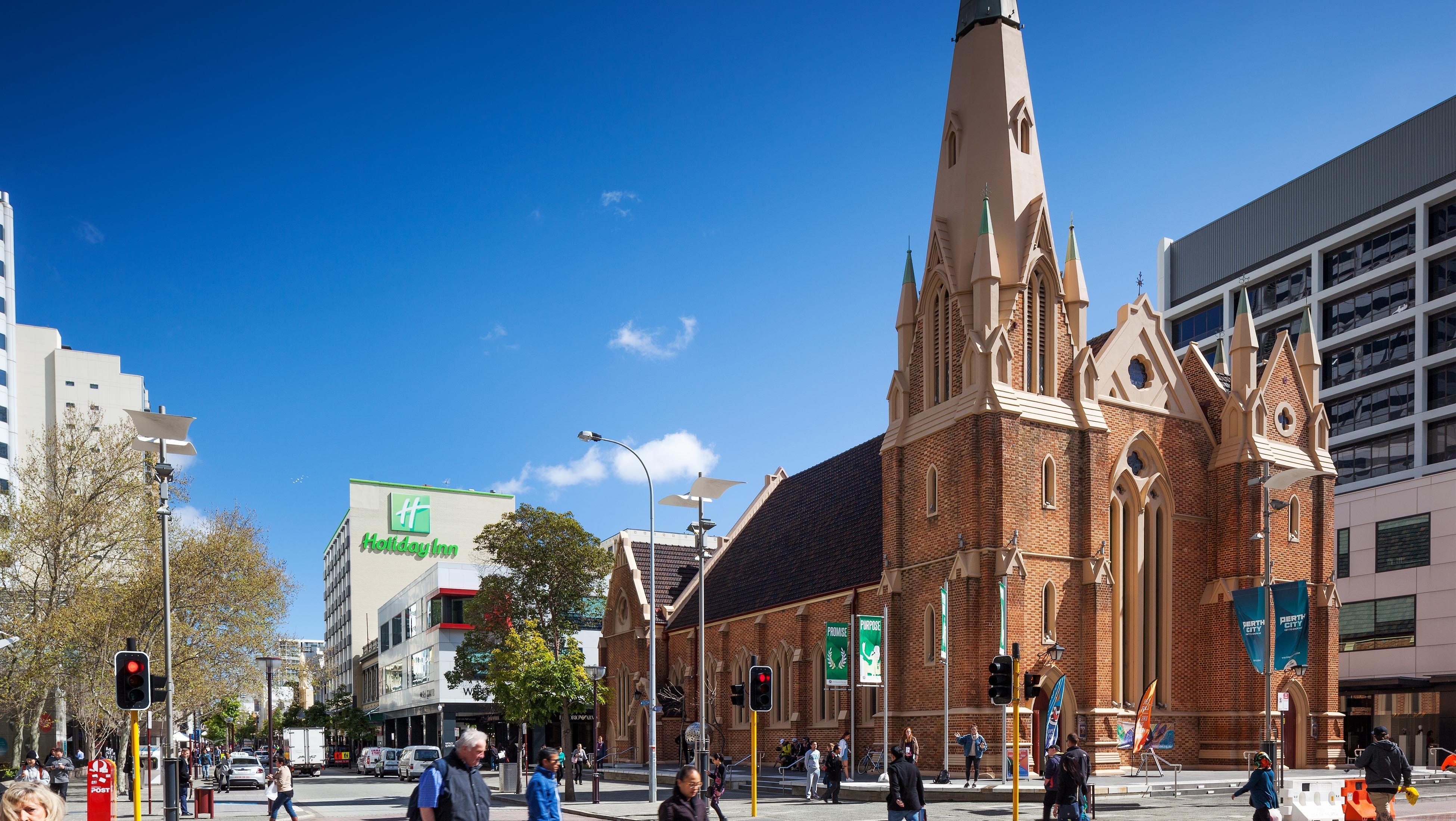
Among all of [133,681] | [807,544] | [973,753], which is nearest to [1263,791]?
[973,753]

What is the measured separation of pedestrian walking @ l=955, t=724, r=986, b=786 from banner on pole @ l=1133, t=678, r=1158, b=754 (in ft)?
12.4

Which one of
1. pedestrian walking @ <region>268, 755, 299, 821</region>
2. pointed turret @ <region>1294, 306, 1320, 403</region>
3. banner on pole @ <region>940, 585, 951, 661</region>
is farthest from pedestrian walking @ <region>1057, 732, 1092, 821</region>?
pointed turret @ <region>1294, 306, 1320, 403</region>

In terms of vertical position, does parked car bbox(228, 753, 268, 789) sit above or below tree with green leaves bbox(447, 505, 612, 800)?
below

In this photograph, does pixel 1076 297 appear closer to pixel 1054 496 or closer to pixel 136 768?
pixel 1054 496

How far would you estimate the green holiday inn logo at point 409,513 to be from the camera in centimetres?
10706

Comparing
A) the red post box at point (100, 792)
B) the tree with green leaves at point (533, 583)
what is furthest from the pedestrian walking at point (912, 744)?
the tree with green leaves at point (533, 583)

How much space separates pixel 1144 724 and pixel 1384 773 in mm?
12914

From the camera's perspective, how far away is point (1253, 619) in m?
32.8

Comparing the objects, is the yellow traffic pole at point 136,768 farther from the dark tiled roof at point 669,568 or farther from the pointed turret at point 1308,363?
the pointed turret at point 1308,363

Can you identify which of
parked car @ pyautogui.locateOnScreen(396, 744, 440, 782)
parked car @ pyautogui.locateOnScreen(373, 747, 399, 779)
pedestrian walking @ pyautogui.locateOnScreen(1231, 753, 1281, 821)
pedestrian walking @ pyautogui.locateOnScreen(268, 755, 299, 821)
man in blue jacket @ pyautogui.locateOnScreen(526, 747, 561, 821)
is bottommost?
parked car @ pyautogui.locateOnScreen(373, 747, 399, 779)

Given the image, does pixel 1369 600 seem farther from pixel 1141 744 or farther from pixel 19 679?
pixel 19 679

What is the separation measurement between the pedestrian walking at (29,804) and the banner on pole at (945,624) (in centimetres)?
2910

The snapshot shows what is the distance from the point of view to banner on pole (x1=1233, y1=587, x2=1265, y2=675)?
105 feet

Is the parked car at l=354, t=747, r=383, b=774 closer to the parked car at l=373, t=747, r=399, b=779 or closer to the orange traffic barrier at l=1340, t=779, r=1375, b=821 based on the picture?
the parked car at l=373, t=747, r=399, b=779
